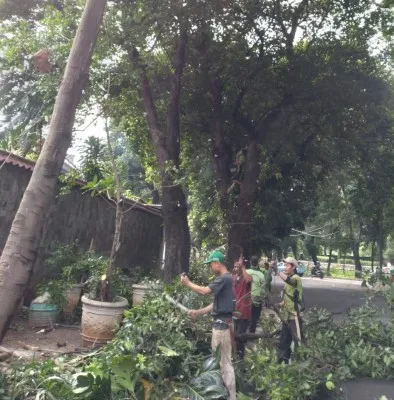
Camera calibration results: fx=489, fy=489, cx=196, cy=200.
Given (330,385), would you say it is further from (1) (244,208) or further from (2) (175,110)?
(1) (244,208)

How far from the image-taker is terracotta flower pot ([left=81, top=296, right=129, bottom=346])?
25.6 ft

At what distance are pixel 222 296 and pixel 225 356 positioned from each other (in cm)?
69

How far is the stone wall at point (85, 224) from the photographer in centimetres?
950

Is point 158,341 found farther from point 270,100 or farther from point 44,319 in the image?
point 270,100

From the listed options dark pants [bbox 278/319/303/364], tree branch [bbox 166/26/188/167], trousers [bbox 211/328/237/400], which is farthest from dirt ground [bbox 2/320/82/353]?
tree branch [bbox 166/26/188/167]

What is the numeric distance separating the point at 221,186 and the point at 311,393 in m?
9.75

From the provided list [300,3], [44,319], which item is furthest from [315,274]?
[44,319]

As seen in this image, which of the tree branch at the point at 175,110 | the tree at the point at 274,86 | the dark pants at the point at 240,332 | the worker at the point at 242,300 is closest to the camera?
the dark pants at the point at 240,332

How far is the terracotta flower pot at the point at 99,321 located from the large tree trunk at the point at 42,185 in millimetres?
3108

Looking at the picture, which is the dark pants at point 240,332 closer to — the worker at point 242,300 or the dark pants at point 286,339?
the worker at point 242,300

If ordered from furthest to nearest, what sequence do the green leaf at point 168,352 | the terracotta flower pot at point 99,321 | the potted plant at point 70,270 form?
the potted plant at point 70,270
the terracotta flower pot at point 99,321
the green leaf at point 168,352

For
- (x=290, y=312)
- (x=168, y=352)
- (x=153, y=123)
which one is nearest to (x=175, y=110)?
(x=153, y=123)

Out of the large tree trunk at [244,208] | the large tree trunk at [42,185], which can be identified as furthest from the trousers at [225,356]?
the large tree trunk at [244,208]

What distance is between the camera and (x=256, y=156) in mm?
13992
